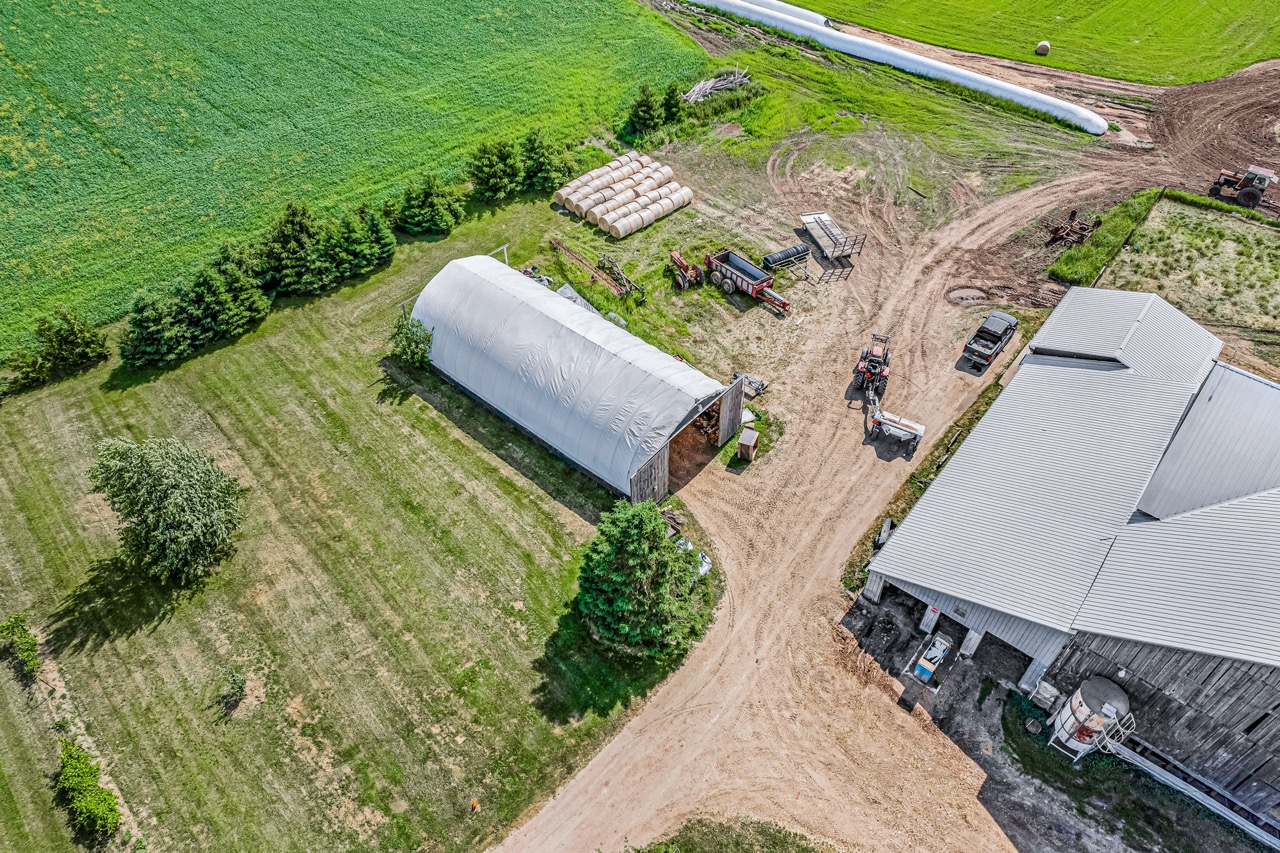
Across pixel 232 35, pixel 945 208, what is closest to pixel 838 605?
pixel 945 208

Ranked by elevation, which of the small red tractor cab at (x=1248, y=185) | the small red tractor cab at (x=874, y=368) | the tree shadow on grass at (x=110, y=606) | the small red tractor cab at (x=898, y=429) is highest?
the small red tractor cab at (x=1248, y=185)

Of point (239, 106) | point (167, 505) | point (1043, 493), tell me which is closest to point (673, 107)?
point (239, 106)

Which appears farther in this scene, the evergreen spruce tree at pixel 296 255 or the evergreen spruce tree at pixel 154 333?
the evergreen spruce tree at pixel 296 255

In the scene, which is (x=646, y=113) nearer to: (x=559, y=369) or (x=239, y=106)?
(x=559, y=369)

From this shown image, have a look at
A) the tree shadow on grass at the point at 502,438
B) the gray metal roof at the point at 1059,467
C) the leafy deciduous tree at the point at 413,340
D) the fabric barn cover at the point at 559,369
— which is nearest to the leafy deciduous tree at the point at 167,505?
the tree shadow on grass at the point at 502,438

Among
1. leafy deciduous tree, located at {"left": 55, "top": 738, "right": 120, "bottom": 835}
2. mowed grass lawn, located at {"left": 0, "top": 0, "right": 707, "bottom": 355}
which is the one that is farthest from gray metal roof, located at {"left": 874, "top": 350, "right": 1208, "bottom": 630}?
mowed grass lawn, located at {"left": 0, "top": 0, "right": 707, "bottom": 355}

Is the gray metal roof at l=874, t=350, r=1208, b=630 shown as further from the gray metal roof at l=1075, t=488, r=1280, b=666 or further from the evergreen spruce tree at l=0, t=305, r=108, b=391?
the evergreen spruce tree at l=0, t=305, r=108, b=391

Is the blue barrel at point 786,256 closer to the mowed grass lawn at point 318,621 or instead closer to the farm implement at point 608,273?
the farm implement at point 608,273
